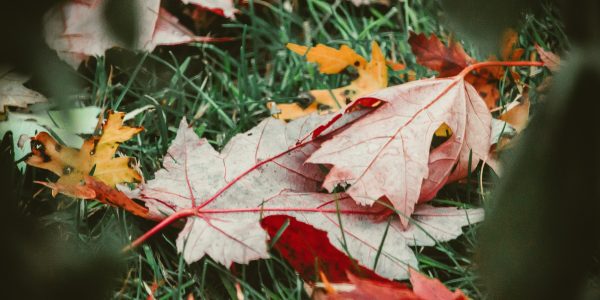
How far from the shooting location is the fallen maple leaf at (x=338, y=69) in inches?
59.2

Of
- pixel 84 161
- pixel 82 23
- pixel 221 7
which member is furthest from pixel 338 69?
pixel 82 23

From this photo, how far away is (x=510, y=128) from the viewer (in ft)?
4.18

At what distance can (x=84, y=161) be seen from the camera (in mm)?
1236

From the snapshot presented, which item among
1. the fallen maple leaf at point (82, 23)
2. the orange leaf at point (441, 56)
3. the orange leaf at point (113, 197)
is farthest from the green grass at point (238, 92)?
the fallen maple leaf at point (82, 23)

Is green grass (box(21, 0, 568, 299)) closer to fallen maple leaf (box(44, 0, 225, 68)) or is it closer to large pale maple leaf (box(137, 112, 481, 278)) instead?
large pale maple leaf (box(137, 112, 481, 278))

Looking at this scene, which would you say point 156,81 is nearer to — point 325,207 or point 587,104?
point 325,207

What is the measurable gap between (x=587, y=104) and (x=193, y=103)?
4.55ft

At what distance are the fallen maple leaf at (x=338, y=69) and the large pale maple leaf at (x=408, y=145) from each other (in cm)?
27

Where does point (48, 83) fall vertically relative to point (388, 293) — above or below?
above

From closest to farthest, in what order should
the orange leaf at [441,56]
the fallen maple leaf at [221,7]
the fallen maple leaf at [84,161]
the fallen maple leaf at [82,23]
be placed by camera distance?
the fallen maple leaf at [82,23], the fallen maple leaf at [84,161], the orange leaf at [441,56], the fallen maple leaf at [221,7]

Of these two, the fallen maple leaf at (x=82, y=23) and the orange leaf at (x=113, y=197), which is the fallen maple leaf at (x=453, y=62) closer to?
the orange leaf at (x=113, y=197)

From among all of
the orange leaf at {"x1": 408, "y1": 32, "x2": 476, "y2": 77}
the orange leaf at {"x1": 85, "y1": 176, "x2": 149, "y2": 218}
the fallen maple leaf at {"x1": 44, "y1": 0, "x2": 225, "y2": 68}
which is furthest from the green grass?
the fallen maple leaf at {"x1": 44, "y1": 0, "x2": 225, "y2": 68}

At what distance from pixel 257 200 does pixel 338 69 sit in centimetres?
55

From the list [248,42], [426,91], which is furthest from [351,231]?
[248,42]
